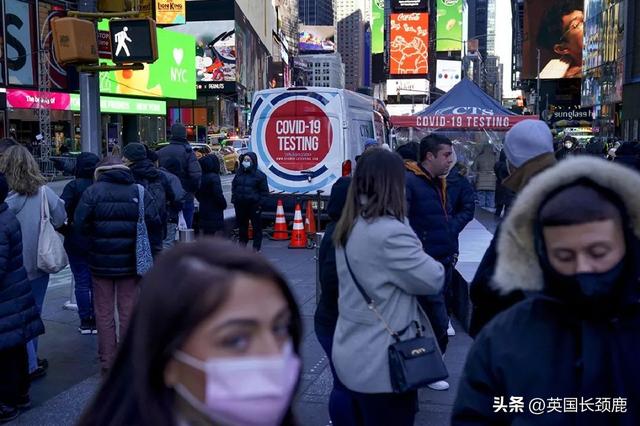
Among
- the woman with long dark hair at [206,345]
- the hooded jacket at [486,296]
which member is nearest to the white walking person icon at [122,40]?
the hooded jacket at [486,296]

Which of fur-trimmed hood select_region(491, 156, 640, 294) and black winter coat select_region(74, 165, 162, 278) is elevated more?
fur-trimmed hood select_region(491, 156, 640, 294)

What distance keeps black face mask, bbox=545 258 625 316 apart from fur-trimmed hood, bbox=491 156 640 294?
134mm

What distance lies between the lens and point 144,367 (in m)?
1.49

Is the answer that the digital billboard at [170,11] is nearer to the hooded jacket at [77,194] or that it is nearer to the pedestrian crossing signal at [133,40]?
the pedestrian crossing signal at [133,40]

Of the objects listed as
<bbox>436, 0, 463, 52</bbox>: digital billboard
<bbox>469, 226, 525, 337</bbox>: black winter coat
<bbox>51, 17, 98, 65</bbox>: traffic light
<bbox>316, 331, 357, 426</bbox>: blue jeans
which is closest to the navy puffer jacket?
<bbox>316, 331, 357, 426</bbox>: blue jeans

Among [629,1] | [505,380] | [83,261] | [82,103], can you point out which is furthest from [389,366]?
[629,1]

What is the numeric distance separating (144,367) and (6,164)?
537 centimetres

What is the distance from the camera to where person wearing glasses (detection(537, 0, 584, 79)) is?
83.1 m

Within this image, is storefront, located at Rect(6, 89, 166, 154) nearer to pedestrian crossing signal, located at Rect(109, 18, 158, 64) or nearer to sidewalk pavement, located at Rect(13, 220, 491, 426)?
pedestrian crossing signal, located at Rect(109, 18, 158, 64)

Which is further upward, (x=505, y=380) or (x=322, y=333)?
(x=505, y=380)

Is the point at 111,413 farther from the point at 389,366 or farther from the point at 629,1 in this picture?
the point at 629,1

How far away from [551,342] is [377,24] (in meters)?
197

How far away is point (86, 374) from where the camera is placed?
22.2ft

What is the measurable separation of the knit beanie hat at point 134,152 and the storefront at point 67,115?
29.3m
